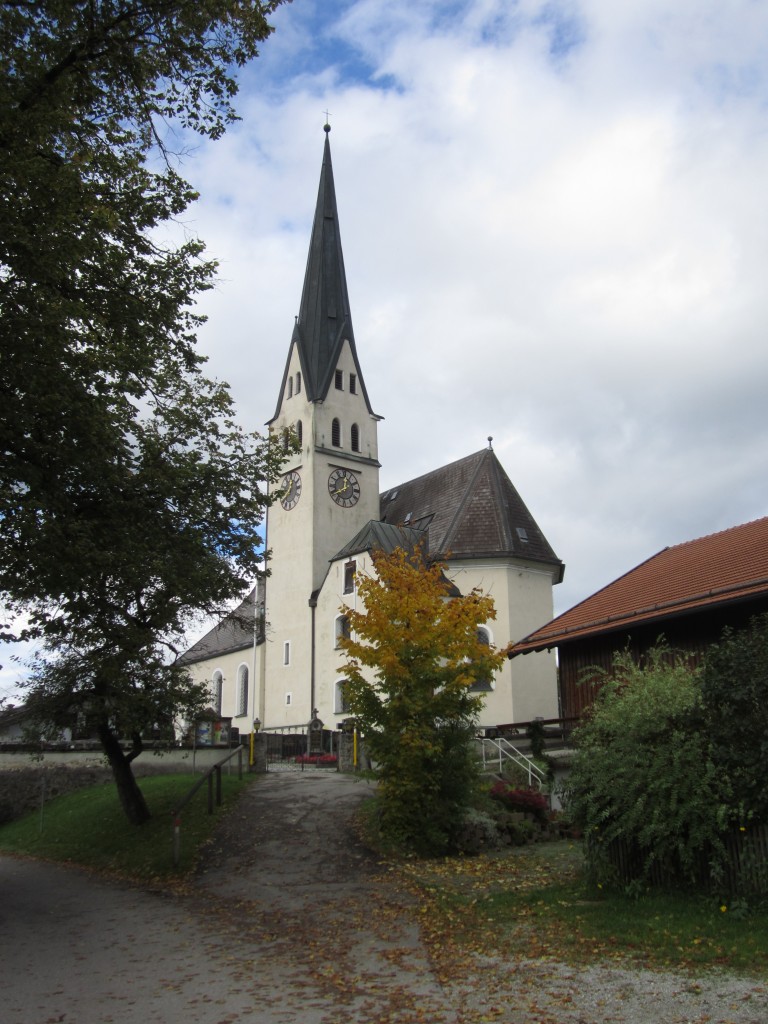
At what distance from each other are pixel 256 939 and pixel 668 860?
15.6 ft

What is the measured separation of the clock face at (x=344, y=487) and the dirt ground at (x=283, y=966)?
95.6 ft

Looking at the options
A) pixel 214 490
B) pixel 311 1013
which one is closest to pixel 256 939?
pixel 311 1013

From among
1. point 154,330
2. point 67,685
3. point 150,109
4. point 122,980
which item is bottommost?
point 122,980

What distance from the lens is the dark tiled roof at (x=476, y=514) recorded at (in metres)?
38.2

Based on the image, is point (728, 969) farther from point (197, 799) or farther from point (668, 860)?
point (197, 799)

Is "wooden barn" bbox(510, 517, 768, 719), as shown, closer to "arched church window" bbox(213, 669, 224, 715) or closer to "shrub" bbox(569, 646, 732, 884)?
"shrub" bbox(569, 646, 732, 884)

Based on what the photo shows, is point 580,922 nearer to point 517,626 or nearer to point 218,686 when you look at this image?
point 517,626

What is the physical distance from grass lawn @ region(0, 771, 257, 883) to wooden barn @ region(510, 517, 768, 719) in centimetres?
739

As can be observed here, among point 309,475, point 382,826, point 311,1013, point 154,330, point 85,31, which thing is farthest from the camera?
point 309,475

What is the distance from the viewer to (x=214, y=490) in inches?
617

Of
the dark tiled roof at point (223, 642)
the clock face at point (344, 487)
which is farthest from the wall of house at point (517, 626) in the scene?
the dark tiled roof at point (223, 642)

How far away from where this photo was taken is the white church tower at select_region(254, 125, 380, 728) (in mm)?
42531

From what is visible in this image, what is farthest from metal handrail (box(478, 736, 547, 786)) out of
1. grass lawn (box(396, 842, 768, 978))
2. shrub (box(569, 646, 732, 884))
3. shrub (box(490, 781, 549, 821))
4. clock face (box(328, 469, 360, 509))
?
clock face (box(328, 469, 360, 509))

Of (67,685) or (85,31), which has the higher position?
(85,31)
